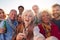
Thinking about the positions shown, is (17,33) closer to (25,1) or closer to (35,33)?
(35,33)

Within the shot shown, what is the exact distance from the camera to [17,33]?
151cm

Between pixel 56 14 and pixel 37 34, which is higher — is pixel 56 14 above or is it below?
above

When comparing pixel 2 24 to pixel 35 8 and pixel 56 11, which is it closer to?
pixel 35 8

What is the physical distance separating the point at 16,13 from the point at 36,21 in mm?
237

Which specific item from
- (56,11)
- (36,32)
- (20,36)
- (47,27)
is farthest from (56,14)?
(20,36)

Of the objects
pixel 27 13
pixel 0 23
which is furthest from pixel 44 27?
pixel 0 23

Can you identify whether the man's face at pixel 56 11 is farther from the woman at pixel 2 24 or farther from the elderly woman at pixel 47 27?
the woman at pixel 2 24

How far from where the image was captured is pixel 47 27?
4.77ft

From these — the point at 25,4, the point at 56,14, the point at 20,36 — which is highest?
the point at 25,4

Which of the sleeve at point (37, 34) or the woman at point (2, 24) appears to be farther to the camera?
the woman at point (2, 24)

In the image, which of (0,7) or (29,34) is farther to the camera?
(0,7)

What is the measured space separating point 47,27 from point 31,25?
169 millimetres

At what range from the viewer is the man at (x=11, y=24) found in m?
1.52

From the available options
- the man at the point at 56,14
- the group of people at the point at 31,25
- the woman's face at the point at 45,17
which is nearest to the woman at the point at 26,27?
the group of people at the point at 31,25
